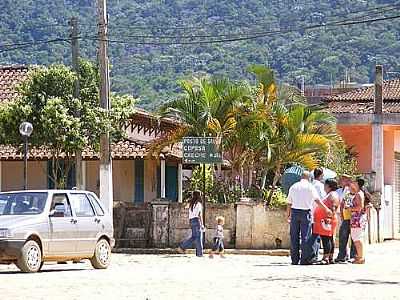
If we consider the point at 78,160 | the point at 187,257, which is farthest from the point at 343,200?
the point at 78,160

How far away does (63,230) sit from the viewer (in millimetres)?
21359

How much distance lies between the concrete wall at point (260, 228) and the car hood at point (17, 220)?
10566 mm

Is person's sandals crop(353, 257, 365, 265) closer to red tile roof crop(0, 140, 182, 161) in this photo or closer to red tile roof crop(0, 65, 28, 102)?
red tile roof crop(0, 140, 182, 161)

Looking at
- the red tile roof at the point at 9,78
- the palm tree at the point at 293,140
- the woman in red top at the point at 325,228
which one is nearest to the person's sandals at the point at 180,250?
the palm tree at the point at 293,140

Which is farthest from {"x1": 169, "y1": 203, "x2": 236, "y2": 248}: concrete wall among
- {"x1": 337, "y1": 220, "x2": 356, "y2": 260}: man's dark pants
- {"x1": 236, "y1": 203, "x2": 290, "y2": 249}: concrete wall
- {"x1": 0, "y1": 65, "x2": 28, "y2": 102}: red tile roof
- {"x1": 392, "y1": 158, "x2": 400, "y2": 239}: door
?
{"x1": 0, "y1": 65, "x2": 28, "y2": 102}: red tile roof

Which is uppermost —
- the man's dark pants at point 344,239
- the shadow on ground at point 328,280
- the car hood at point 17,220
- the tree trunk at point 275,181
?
the tree trunk at point 275,181

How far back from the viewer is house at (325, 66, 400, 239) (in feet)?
Result: 121

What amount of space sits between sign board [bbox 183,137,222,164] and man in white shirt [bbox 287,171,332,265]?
24.0 ft

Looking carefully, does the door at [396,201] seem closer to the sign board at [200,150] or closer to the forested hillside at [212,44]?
the sign board at [200,150]

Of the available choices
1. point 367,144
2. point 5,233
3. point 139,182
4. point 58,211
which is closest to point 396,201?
point 367,144

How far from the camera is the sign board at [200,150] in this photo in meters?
29.7

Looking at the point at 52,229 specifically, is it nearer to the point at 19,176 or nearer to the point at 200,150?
the point at 200,150

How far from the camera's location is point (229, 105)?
31.9 meters

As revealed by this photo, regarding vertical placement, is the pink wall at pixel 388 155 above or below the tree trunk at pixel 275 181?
above
